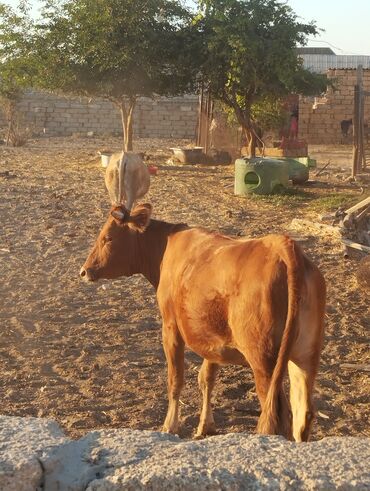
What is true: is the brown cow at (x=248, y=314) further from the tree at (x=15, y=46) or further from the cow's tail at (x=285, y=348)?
the tree at (x=15, y=46)

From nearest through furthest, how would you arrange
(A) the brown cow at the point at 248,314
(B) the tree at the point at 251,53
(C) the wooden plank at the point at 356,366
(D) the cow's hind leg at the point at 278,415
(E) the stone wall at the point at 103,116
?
(D) the cow's hind leg at the point at 278,415, (A) the brown cow at the point at 248,314, (C) the wooden plank at the point at 356,366, (B) the tree at the point at 251,53, (E) the stone wall at the point at 103,116

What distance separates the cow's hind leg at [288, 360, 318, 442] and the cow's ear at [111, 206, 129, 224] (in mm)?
1996

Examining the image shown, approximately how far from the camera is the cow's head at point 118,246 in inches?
242

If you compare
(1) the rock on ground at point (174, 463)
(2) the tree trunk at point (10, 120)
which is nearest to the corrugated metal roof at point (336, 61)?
(2) the tree trunk at point (10, 120)

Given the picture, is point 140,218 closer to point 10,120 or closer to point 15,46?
point 15,46

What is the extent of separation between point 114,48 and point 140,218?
17588 millimetres

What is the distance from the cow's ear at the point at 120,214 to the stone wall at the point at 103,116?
1288 inches

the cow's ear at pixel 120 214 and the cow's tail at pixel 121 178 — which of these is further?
the cow's tail at pixel 121 178

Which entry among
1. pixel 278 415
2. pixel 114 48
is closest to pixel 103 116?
pixel 114 48

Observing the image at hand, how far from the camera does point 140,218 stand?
6129 mm

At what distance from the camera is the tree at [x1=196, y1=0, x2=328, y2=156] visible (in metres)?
21.5

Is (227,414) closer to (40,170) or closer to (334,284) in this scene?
(334,284)

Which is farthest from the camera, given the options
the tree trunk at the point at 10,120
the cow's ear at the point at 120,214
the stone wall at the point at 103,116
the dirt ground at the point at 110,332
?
the stone wall at the point at 103,116

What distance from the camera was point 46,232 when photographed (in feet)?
40.7
